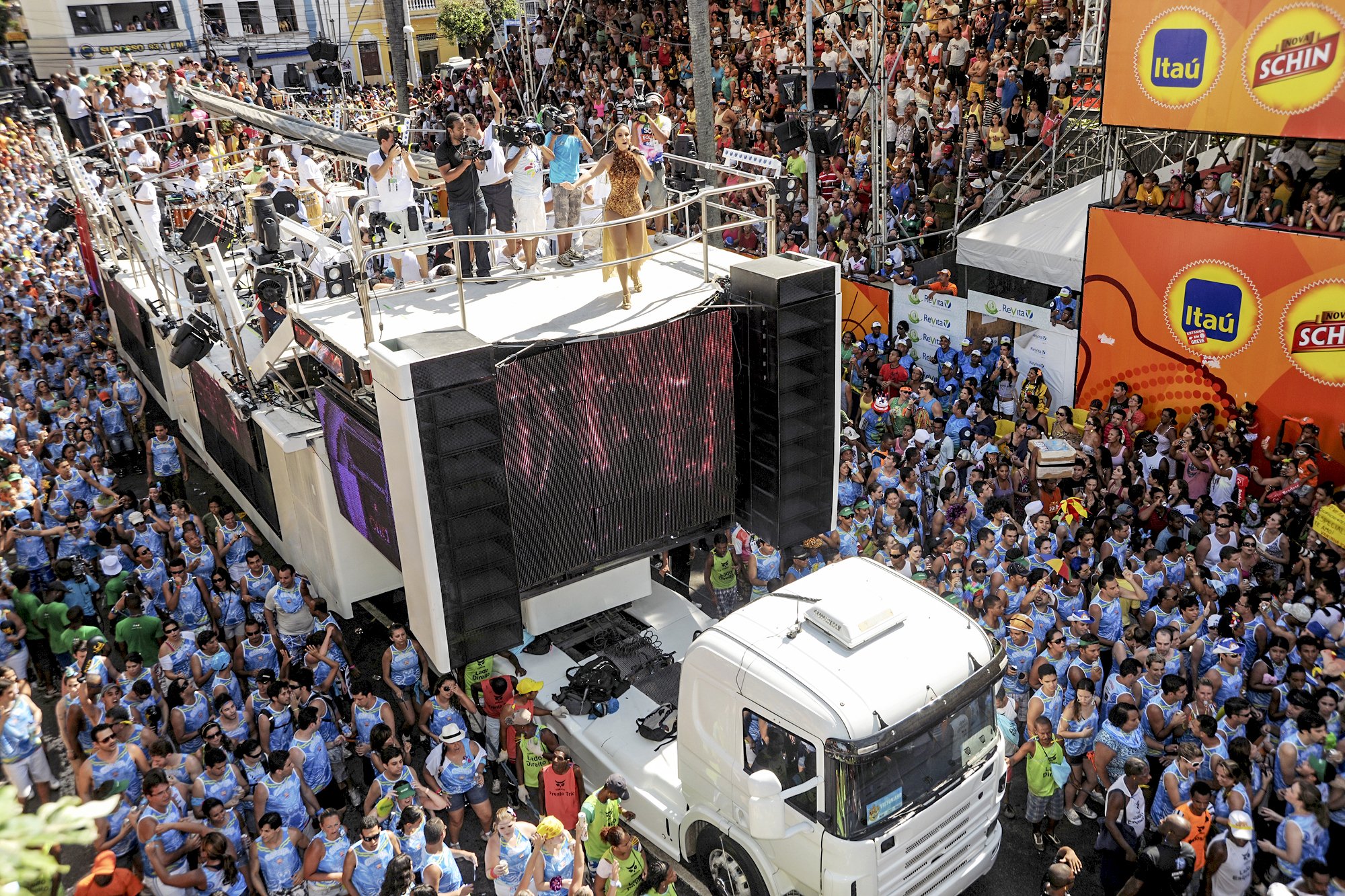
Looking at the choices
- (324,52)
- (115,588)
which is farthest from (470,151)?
(324,52)

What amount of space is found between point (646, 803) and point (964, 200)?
13180mm

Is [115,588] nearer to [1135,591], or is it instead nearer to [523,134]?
[523,134]

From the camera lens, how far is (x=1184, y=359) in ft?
42.5

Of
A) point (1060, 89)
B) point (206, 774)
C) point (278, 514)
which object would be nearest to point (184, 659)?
point (206, 774)

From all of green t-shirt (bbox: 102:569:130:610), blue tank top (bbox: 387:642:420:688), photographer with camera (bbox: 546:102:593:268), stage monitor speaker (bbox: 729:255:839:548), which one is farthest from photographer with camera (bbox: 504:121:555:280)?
green t-shirt (bbox: 102:569:130:610)

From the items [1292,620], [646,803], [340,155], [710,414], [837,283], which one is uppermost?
[340,155]

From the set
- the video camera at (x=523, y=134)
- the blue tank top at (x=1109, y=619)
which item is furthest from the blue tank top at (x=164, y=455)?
the blue tank top at (x=1109, y=619)

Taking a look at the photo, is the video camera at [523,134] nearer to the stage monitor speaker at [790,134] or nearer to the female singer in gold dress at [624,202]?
the female singer in gold dress at [624,202]

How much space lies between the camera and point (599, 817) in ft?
25.0

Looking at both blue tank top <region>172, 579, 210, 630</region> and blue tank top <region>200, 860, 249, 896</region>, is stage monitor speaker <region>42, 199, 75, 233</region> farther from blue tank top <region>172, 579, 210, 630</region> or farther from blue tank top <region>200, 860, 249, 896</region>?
blue tank top <region>200, 860, 249, 896</region>

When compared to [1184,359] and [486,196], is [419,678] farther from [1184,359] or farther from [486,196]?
[1184,359]

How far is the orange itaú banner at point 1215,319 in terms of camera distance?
11.6 metres

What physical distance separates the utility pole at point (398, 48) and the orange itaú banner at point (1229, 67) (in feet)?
55.6

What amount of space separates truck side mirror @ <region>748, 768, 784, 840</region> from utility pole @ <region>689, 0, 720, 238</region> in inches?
429
